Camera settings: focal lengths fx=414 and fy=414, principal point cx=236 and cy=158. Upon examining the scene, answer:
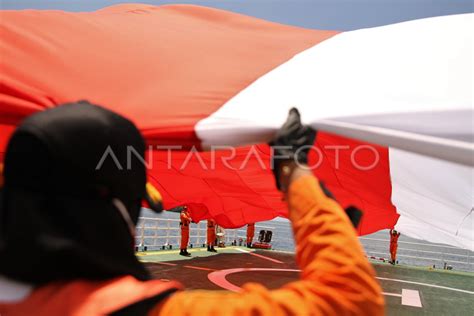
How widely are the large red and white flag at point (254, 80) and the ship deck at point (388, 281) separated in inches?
238

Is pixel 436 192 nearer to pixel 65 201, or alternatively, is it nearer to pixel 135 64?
pixel 135 64

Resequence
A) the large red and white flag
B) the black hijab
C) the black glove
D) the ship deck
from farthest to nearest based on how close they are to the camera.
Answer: the ship deck, the large red and white flag, the black glove, the black hijab

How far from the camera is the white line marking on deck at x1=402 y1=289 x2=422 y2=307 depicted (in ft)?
27.7

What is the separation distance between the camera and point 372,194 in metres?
4.11

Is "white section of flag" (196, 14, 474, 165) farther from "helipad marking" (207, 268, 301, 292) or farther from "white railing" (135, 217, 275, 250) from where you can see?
"helipad marking" (207, 268, 301, 292)

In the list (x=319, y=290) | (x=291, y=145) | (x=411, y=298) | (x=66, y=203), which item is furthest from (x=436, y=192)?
(x=411, y=298)

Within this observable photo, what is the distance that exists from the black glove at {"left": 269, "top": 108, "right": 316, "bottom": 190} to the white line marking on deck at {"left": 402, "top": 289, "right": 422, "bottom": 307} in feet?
27.1

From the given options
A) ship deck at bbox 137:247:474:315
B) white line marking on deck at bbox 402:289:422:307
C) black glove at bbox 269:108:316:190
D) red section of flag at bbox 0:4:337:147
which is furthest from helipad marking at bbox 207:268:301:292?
black glove at bbox 269:108:316:190

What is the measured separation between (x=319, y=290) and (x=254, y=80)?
5.16 feet

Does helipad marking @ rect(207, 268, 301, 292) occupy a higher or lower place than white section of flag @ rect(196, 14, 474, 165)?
lower

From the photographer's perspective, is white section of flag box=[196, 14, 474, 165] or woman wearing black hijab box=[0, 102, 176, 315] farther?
white section of flag box=[196, 14, 474, 165]

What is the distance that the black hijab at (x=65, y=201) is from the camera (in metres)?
0.86

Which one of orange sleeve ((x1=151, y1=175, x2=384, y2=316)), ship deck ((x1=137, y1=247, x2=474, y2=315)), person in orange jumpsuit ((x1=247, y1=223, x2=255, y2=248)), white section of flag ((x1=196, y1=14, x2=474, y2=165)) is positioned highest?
white section of flag ((x1=196, y1=14, x2=474, y2=165))

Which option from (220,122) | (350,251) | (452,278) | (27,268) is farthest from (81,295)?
(452,278)
